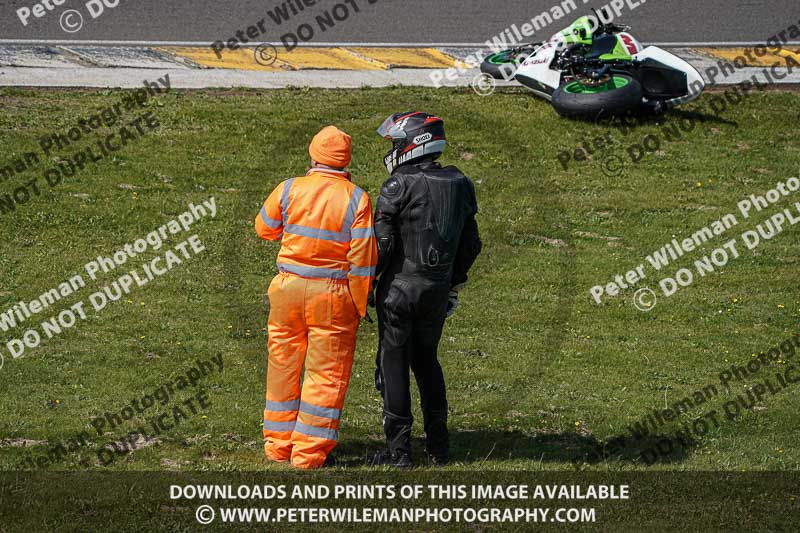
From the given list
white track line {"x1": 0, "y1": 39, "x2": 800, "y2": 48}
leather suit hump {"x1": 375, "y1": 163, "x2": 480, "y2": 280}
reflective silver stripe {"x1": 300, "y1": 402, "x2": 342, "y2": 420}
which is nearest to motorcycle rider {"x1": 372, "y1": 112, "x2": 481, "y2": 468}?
leather suit hump {"x1": 375, "y1": 163, "x2": 480, "y2": 280}

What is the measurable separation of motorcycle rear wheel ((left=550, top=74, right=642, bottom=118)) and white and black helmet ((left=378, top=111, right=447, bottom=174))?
7244mm

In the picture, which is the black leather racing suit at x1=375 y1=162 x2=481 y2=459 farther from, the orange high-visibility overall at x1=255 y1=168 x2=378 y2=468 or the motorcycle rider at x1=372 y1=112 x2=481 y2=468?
Result: the orange high-visibility overall at x1=255 y1=168 x2=378 y2=468

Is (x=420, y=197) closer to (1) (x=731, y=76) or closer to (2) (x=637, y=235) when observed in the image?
(2) (x=637, y=235)

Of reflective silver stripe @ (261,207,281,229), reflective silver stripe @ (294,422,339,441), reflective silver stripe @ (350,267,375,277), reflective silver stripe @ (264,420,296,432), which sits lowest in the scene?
reflective silver stripe @ (294,422,339,441)

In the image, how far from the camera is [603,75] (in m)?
14.2

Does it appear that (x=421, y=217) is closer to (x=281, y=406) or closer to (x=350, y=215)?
(x=350, y=215)

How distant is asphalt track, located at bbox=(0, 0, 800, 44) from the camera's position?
17.0 metres

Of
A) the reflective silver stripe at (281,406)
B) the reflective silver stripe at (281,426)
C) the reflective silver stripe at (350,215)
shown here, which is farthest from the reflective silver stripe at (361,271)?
the reflective silver stripe at (281,426)

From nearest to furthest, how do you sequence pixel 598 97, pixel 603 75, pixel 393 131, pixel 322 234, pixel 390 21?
pixel 322 234 < pixel 393 131 < pixel 598 97 < pixel 603 75 < pixel 390 21

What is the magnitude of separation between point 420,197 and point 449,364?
2.97m

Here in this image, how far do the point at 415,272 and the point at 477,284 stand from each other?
433cm

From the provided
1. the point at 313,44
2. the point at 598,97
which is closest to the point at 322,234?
the point at 598,97

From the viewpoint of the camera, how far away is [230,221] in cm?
1215

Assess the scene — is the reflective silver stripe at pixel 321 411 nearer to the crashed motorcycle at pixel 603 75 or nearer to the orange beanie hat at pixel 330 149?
the orange beanie hat at pixel 330 149
